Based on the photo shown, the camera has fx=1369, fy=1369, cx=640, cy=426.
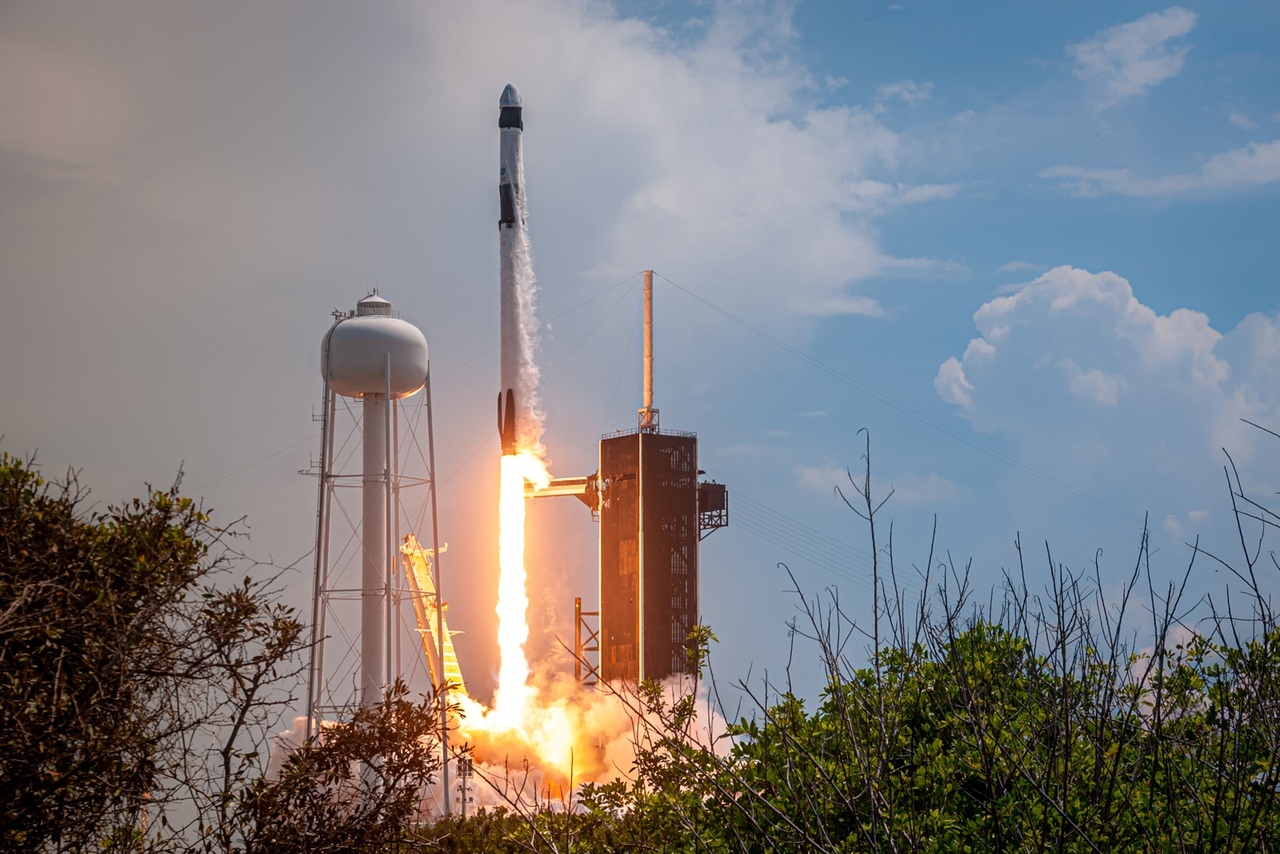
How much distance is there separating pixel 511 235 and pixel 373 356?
1485 centimetres

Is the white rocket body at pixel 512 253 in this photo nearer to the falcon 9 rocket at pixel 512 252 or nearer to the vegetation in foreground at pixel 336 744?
the falcon 9 rocket at pixel 512 252

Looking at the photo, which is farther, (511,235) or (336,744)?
(511,235)

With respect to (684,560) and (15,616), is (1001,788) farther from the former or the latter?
(684,560)

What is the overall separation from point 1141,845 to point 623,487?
4840 cm

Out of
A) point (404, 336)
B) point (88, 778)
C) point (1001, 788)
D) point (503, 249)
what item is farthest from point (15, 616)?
point (503, 249)

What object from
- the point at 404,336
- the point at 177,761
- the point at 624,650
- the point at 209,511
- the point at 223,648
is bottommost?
the point at 177,761

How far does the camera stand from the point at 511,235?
190 feet

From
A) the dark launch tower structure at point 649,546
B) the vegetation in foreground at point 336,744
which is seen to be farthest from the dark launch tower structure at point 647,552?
the vegetation in foreground at point 336,744

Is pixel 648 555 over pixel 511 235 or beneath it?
beneath

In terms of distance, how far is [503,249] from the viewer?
190 feet

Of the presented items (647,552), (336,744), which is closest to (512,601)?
(647,552)

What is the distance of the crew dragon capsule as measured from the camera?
57844mm

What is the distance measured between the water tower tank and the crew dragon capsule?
493 inches

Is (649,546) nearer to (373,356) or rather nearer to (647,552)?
(647,552)
